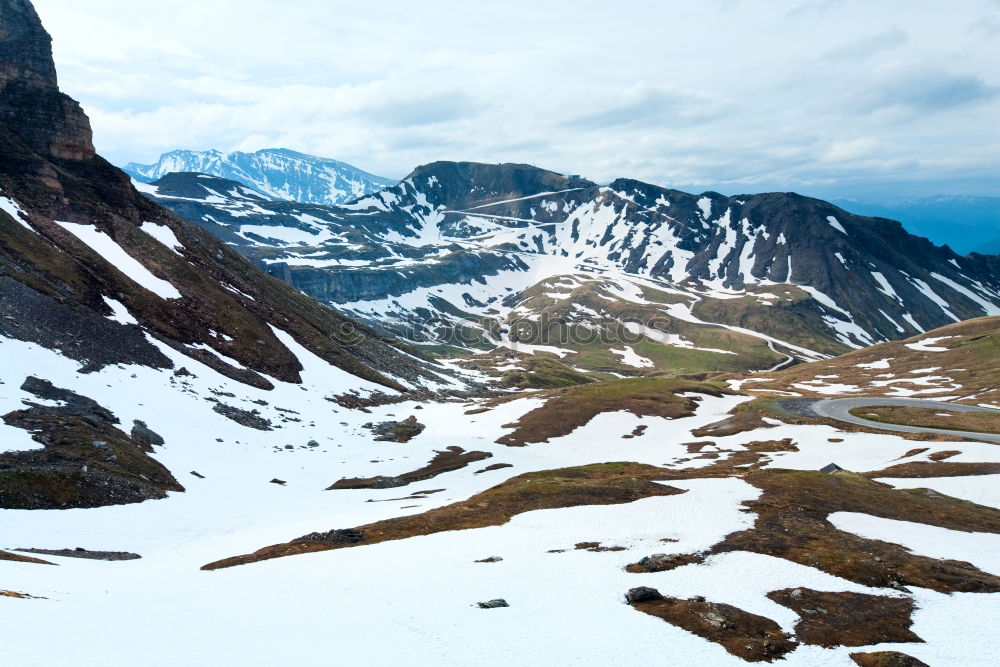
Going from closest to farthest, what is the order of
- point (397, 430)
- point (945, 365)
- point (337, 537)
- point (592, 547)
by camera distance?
point (592, 547) → point (337, 537) → point (397, 430) → point (945, 365)

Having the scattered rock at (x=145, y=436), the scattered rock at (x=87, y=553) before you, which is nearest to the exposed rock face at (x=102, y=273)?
the scattered rock at (x=145, y=436)

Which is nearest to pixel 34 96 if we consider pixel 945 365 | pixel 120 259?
pixel 120 259

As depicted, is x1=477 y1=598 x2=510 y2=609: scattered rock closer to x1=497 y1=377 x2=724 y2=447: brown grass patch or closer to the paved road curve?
x1=497 y1=377 x2=724 y2=447: brown grass patch

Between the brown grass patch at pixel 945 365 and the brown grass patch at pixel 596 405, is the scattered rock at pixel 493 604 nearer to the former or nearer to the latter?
the brown grass patch at pixel 596 405

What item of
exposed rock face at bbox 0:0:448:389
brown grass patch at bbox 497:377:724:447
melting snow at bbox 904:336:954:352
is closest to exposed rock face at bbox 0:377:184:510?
exposed rock face at bbox 0:0:448:389

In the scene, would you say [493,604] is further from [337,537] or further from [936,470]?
[936,470]

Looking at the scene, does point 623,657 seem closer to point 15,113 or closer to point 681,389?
point 681,389
